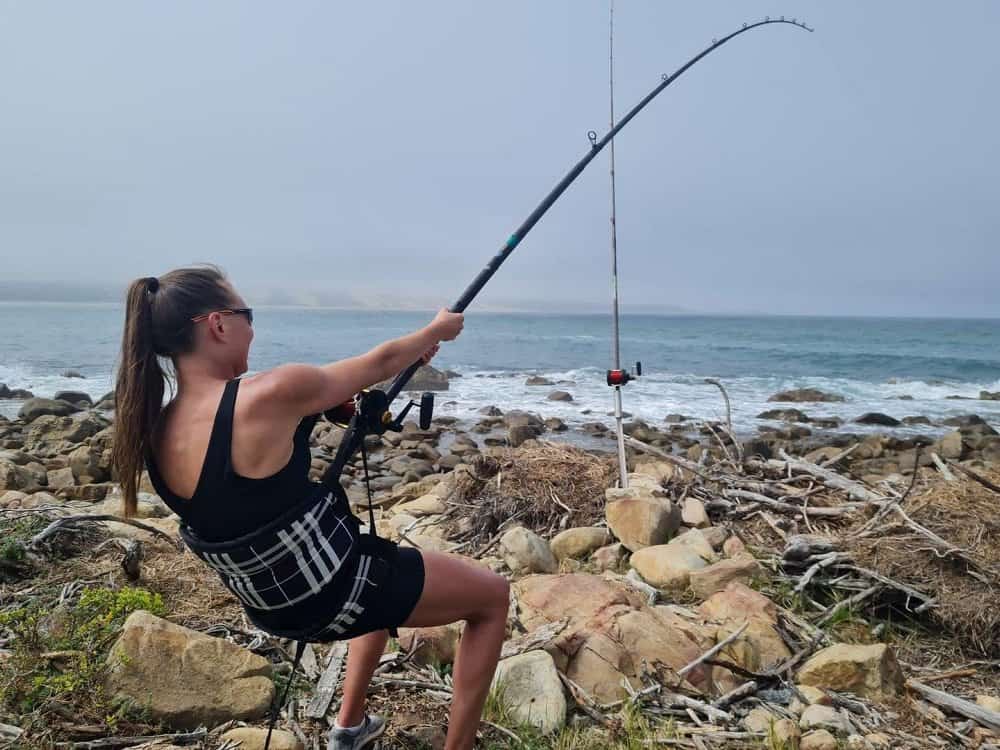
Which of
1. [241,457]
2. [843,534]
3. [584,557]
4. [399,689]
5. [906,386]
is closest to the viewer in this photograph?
[241,457]

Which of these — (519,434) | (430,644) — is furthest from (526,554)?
(519,434)

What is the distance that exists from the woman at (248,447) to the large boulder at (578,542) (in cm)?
301

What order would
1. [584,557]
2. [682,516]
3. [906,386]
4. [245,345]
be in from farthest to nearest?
[906,386] < [682,516] < [584,557] < [245,345]

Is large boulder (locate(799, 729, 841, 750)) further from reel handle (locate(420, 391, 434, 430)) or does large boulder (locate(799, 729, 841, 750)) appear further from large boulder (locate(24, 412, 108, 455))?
large boulder (locate(24, 412, 108, 455))

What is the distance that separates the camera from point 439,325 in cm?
261

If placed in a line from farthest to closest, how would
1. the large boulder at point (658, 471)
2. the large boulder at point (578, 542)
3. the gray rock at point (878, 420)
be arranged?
the gray rock at point (878, 420)
the large boulder at point (658, 471)
the large boulder at point (578, 542)

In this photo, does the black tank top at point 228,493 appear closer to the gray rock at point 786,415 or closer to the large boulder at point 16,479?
the large boulder at point 16,479

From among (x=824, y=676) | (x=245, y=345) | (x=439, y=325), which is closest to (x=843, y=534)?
(x=824, y=676)

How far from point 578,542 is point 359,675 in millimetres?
3015

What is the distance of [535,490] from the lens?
6203mm

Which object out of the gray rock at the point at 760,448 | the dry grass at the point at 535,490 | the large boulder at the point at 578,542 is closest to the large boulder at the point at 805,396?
the gray rock at the point at 760,448

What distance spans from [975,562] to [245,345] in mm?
4435

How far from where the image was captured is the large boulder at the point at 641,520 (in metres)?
5.33

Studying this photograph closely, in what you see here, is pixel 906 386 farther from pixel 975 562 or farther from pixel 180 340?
pixel 180 340
